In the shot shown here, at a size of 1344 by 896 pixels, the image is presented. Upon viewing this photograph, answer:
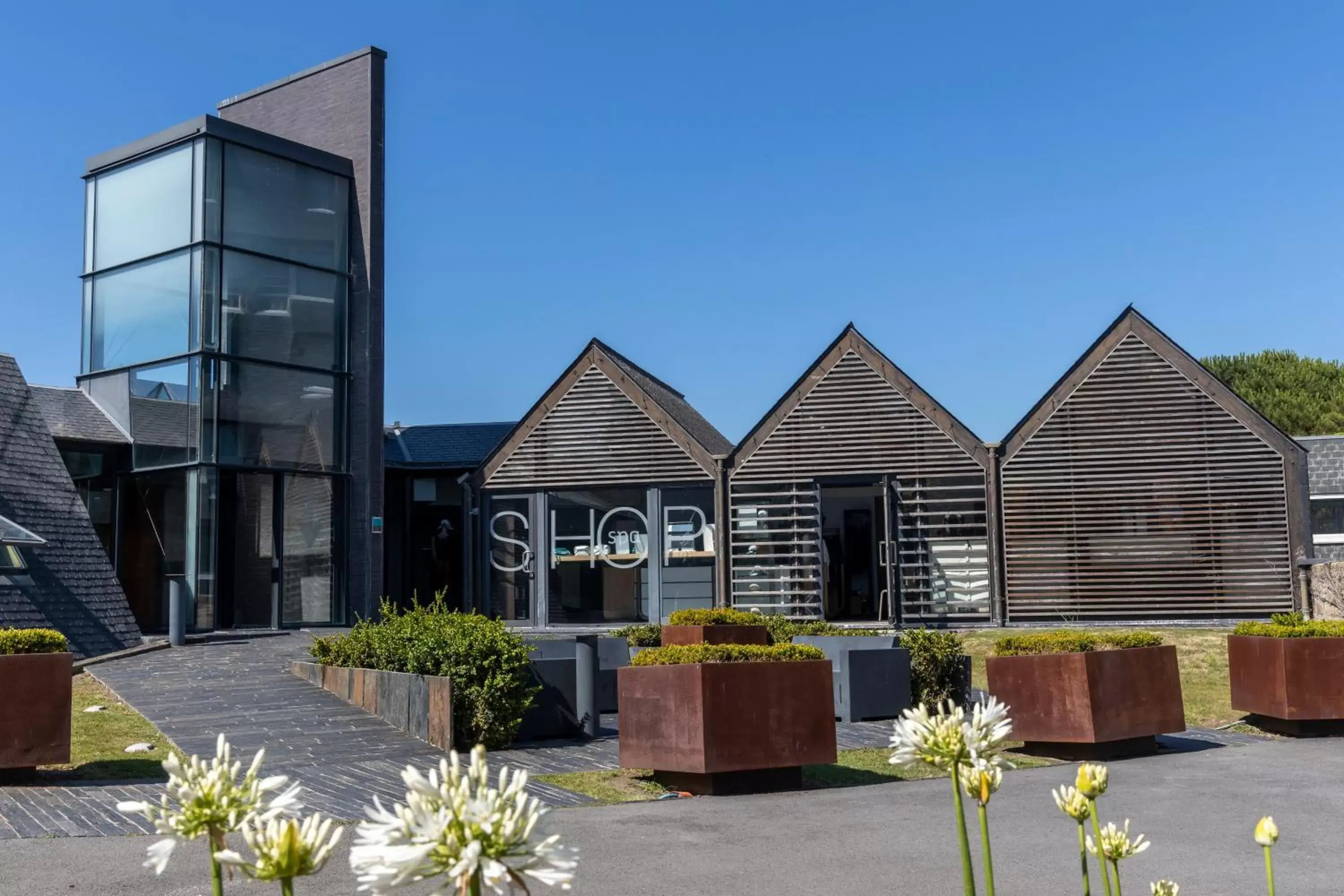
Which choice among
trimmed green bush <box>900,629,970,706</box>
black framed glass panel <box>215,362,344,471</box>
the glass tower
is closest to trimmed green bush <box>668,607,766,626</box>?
trimmed green bush <box>900,629,970,706</box>

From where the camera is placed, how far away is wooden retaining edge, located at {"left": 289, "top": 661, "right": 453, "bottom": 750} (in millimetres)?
12430

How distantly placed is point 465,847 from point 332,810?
27.7ft

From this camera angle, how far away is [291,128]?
29125mm

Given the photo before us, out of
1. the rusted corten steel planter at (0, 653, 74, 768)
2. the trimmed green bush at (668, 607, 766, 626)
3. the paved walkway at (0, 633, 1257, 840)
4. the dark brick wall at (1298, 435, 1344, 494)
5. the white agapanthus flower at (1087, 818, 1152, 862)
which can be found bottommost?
the paved walkway at (0, 633, 1257, 840)

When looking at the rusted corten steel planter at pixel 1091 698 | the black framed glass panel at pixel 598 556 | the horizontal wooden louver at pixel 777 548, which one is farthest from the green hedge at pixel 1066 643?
the black framed glass panel at pixel 598 556

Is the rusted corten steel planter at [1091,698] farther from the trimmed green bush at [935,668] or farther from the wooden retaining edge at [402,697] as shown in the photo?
the wooden retaining edge at [402,697]

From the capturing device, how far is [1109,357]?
981 inches

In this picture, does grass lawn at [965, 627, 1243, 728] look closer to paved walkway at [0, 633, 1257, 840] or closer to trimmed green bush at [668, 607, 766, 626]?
paved walkway at [0, 633, 1257, 840]

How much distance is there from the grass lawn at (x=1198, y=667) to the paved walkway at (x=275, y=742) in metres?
1.31

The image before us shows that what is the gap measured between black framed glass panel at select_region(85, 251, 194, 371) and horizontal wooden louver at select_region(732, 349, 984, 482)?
Result: 10919 mm

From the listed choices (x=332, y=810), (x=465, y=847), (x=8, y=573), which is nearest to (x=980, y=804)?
(x=465, y=847)

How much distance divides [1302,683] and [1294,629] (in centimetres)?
69

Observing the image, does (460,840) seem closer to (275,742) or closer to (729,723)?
(729,723)

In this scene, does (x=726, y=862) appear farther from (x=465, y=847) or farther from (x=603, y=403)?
(x=603, y=403)
